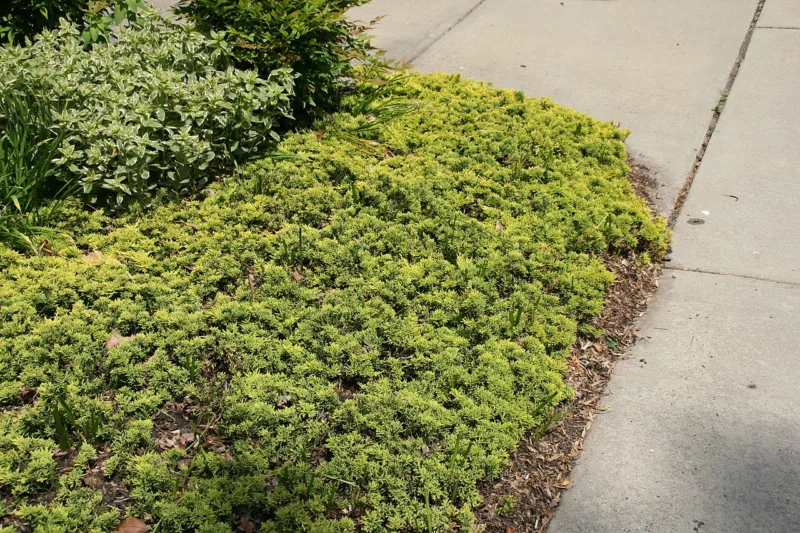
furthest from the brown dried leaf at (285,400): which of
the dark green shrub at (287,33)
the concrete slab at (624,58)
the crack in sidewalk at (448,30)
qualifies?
the crack in sidewalk at (448,30)

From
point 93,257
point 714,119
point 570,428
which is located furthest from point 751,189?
point 93,257

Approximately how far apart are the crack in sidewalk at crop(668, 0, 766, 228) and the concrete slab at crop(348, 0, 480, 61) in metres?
2.73

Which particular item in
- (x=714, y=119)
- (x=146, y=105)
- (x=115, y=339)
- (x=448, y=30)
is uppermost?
(x=146, y=105)

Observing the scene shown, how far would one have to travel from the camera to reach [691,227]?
4434 millimetres

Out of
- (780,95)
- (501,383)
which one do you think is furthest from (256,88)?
(780,95)

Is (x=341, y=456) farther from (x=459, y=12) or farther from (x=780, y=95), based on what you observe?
(x=459, y=12)

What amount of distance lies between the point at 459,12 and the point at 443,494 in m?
6.18

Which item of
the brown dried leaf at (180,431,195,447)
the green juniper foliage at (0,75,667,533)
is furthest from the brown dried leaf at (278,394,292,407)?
the brown dried leaf at (180,431,195,447)

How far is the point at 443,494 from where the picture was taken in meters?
2.73

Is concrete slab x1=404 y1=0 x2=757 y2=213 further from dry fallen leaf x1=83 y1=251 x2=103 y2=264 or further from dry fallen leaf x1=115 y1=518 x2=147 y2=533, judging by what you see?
dry fallen leaf x1=115 y1=518 x2=147 y2=533

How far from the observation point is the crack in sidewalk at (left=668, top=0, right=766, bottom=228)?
4.65 meters

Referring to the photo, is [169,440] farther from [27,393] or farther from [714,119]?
[714,119]

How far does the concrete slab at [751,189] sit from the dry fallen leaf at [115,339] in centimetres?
315

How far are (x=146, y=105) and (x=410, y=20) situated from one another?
A: 4.07 metres
